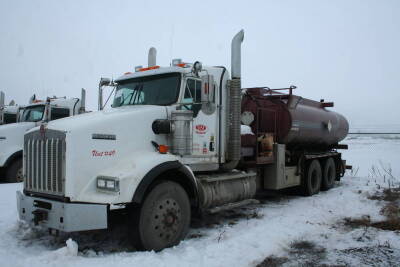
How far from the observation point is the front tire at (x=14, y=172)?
38.1ft

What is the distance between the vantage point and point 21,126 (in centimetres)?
1224

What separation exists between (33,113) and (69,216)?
927 centimetres

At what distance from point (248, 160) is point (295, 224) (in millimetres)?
1944

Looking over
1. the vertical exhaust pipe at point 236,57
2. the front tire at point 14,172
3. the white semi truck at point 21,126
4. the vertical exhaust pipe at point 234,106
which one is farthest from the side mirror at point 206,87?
the front tire at point 14,172

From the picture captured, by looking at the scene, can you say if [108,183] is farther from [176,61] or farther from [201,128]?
[176,61]

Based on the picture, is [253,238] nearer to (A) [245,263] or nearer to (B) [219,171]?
(A) [245,263]

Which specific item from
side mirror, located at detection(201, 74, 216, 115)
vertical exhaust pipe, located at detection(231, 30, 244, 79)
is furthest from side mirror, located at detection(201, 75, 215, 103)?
vertical exhaust pipe, located at detection(231, 30, 244, 79)

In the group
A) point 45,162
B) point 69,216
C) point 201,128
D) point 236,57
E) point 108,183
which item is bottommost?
point 69,216

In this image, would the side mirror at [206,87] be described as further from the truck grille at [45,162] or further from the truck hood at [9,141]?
the truck hood at [9,141]

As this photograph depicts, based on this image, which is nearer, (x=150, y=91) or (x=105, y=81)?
(x=150, y=91)

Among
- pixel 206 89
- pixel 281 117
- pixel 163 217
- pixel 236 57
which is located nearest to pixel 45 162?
pixel 163 217

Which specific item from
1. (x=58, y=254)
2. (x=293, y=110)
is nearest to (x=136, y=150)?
(x=58, y=254)

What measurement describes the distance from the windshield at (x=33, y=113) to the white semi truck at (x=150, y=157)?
6.51 metres

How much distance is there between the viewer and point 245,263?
484cm
